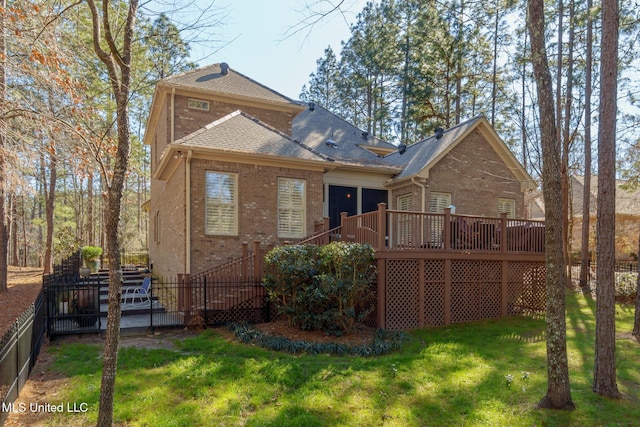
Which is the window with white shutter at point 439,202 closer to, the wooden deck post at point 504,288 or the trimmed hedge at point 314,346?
the wooden deck post at point 504,288

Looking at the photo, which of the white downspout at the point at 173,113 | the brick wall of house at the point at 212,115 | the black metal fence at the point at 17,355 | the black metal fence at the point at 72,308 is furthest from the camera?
the brick wall of house at the point at 212,115

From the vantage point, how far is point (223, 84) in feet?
47.1

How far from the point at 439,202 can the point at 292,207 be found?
5815mm

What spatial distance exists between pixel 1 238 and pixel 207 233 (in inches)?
371

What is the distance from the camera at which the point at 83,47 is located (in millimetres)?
6840

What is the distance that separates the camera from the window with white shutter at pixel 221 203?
1092cm

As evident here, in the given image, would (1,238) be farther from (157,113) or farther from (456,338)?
(456,338)

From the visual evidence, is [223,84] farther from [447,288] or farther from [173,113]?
[447,288]

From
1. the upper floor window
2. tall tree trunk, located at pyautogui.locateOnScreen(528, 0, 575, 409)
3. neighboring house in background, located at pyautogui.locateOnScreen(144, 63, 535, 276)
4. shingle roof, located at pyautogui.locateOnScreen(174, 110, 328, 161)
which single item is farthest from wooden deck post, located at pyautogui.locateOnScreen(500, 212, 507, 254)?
the upper floor window

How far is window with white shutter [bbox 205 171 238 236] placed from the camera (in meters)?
10.9

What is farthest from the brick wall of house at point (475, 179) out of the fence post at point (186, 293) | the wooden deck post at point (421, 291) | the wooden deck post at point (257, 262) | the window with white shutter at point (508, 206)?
the fence post at point (186, 293)

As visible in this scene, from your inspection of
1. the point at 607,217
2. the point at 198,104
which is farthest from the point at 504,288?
the point at 198,104

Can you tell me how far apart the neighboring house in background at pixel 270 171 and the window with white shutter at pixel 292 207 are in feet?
0.10

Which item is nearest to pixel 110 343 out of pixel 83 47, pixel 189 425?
pixel 189 425
